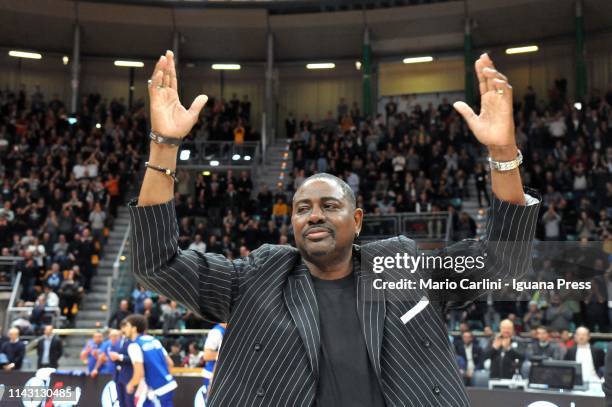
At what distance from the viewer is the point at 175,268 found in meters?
2.65

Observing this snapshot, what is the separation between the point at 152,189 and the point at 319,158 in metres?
21.9

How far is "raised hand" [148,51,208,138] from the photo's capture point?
2.80m

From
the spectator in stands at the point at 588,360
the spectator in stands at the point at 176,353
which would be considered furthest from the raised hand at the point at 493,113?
the spectator in stands at the point at 176,353

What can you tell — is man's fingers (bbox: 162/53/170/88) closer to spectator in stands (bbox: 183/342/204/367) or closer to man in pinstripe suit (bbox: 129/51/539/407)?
man in pinstripe suit (bbox: 129/51/539/407)

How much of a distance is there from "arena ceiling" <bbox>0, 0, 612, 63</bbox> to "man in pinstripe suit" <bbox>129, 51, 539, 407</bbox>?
976 inches

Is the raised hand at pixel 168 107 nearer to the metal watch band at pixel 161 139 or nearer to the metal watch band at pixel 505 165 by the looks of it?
the metal watch band at pixel 161 139

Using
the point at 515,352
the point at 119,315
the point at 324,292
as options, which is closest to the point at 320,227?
the point at 324,292

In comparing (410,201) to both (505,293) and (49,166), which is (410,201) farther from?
(505,293)

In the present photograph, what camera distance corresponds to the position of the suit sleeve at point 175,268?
2604 mm

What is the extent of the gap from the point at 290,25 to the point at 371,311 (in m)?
26.2

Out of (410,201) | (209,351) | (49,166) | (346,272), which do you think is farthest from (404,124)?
(346,272)

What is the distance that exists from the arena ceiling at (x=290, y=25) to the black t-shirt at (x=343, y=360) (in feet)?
81.9

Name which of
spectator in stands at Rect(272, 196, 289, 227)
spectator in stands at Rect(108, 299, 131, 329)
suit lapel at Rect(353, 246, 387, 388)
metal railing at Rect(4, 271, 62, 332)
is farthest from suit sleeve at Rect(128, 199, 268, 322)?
spectator in stands at Rect(272, 196, 289, 227)

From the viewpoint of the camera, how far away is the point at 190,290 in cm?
268
